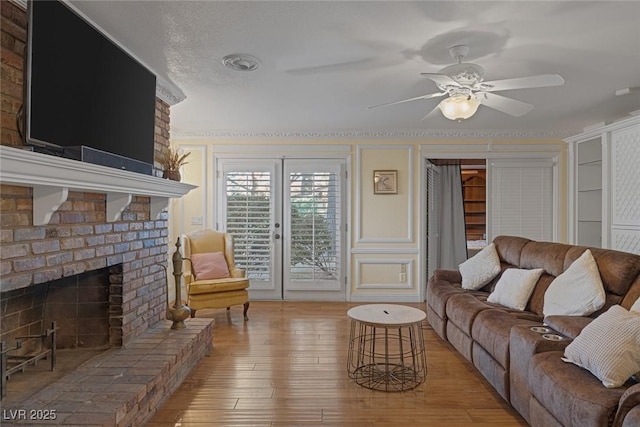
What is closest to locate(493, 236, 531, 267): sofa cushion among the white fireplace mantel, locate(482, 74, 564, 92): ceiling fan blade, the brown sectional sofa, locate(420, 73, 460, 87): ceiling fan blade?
the brown sectional sofa

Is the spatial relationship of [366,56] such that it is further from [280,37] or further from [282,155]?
[282,155]

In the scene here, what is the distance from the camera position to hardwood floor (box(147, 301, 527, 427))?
2.37m

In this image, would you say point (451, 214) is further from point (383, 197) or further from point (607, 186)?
point (607, 186)

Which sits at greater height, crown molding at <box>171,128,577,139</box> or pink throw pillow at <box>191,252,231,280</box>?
crown molding at <box>171,128,577,139</box>

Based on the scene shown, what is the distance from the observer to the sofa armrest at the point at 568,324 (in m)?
2.22

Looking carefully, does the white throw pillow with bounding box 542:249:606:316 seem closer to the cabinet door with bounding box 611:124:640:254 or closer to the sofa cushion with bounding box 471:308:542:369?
the sofa cushion with bounding box 471:308:542:369

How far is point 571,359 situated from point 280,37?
8.19 feet

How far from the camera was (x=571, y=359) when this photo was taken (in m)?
1.94

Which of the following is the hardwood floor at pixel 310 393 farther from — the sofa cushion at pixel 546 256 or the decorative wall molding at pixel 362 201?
the decorative wall molding at pixel 362 201

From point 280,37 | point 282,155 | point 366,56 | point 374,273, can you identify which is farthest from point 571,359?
point 282,155

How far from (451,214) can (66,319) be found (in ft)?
18.7

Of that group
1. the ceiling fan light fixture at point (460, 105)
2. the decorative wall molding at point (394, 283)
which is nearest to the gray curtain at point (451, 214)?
the decorative wall molding at point (394, 283)

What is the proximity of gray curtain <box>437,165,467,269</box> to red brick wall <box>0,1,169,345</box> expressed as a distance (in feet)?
15.5

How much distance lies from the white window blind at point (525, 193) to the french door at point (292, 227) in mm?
2248
